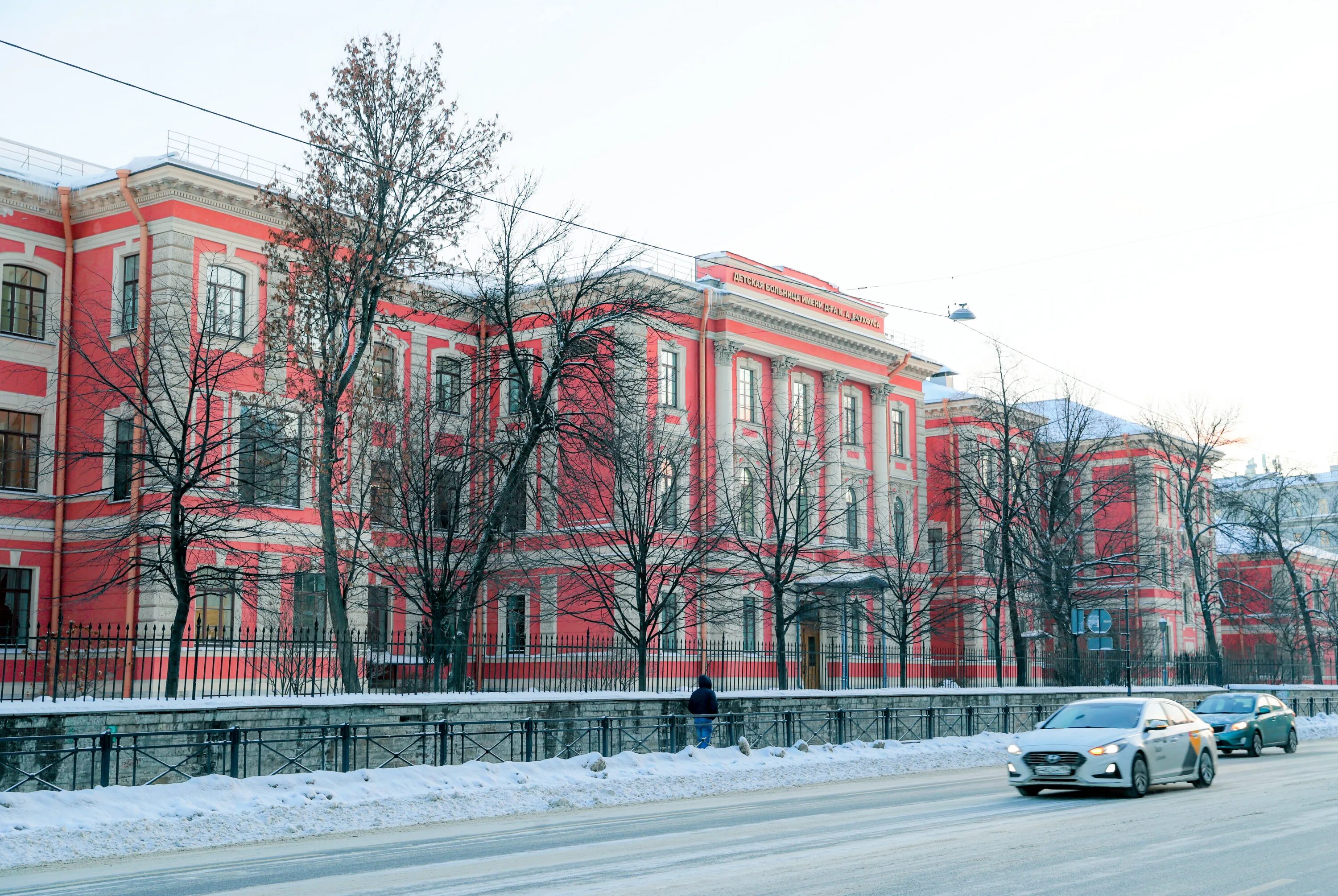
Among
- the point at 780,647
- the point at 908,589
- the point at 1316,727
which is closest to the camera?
the point at 780,647

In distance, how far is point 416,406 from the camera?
1393 inches

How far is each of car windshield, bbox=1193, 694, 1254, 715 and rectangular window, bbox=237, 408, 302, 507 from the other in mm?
20296

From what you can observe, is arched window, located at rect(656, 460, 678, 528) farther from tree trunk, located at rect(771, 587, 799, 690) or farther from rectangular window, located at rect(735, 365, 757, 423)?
rectangular window, located at rect(735, 365, 757, 423)

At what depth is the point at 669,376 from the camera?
1911 inches

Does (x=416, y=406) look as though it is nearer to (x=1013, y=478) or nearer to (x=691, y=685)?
(x=691, y=685)

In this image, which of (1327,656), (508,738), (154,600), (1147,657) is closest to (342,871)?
(508,738)

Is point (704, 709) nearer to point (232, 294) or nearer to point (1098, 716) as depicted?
point (1098, 716)

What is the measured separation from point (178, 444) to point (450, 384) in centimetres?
1604

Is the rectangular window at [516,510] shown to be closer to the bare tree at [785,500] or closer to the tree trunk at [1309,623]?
the bare tree at [785,500]

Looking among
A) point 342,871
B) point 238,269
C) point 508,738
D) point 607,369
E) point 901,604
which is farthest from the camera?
point 901,604

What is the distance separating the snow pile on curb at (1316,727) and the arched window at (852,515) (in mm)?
17188

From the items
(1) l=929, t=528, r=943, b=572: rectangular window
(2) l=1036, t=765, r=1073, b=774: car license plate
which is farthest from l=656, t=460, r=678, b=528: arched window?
(2) l=1036, t=765, r=1073, b=774: car license plate

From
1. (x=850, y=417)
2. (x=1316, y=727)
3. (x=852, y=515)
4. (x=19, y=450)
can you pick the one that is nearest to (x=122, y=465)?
(x=19, y=450)

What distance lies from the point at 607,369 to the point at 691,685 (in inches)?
443
